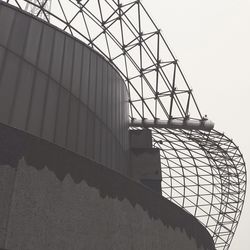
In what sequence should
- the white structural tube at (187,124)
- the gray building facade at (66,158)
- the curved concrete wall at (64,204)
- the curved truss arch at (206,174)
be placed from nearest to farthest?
the curved concrete wall at (64,204)
the gray building facade at (66,158)
the white structural tube at (187,124)
the curved truss arch at (206,174)

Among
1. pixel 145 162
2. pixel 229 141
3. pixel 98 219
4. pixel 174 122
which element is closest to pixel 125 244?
pixel 98 219

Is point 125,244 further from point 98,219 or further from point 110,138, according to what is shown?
point 110,138

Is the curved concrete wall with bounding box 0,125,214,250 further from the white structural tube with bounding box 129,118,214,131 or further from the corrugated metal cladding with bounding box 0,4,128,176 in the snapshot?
the white structural tube with bounding box 129,118,214,131

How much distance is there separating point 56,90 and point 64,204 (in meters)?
6.88

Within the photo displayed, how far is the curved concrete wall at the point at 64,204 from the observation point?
7059 millimetres

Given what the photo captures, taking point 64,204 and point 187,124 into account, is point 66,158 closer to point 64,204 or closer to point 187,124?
point 64,204

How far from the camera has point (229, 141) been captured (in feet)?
109

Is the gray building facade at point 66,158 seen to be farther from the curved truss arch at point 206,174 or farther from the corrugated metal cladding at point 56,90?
the curved truss arch at point 206,174

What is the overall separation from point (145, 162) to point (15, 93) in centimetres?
1177

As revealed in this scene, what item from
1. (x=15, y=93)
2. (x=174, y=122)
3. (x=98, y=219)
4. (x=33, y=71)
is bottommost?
(x=98, y=219)

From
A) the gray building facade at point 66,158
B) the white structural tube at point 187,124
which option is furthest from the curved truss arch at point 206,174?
the gray building facade at point 66,158

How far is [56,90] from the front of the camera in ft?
45.4

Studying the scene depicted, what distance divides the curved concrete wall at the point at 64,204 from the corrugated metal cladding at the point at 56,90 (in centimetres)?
380

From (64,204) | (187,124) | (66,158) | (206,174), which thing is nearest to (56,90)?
(66,158)
